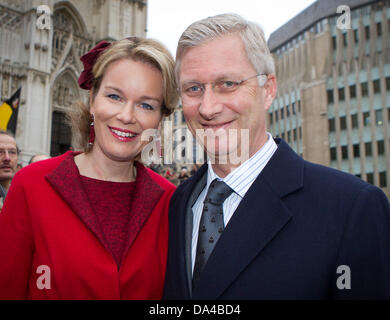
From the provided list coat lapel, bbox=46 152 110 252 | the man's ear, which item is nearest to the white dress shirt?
the man's ear

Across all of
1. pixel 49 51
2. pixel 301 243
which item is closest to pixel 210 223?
pixel 301 243

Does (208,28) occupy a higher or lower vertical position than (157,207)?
higher

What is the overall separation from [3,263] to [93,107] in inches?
49.0

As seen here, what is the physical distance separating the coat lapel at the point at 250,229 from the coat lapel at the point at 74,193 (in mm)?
845

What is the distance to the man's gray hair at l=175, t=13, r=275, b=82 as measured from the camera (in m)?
2.26

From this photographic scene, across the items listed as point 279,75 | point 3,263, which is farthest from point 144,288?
point 279,75

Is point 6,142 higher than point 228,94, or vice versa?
point 6,142

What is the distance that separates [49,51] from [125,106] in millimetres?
25445

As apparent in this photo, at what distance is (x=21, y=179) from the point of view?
2525mm

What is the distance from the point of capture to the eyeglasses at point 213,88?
225 centimetres

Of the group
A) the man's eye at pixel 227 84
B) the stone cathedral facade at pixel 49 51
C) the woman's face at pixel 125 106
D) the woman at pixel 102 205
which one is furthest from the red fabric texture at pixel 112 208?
the stone cathedral facade at pixel 49 51

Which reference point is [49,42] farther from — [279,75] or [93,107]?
[279,75]

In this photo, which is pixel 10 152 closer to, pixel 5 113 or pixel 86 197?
pixel 86 197

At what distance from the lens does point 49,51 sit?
83.0 feet
